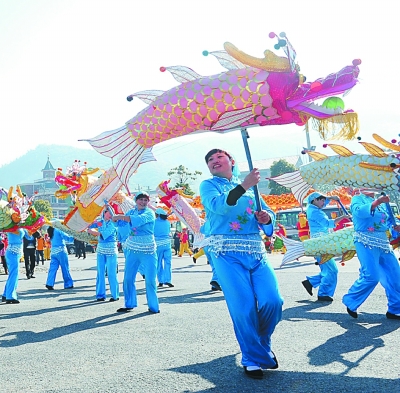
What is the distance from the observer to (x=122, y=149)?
5.16m

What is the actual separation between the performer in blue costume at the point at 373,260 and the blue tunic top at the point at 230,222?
2173 millimetres

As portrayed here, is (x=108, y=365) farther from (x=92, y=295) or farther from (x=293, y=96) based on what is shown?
(x=92, y=295)

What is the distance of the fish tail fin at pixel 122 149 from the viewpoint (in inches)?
201

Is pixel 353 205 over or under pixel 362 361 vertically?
over

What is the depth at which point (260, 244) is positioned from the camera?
146 inches

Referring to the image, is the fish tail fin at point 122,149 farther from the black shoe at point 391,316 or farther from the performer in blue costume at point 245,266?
the black shoe at point 391,316

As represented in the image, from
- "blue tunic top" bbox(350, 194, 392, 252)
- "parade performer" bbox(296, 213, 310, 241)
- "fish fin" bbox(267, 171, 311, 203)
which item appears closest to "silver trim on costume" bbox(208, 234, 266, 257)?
"blue tunic top" bbox(350, 194, 392, 252)

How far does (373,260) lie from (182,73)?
9.62 feet

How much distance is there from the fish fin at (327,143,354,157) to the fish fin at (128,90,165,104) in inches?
79.6

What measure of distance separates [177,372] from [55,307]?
461cm

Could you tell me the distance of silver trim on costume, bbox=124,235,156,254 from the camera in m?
6.79

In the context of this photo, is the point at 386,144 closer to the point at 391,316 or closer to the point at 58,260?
the point at 391,316

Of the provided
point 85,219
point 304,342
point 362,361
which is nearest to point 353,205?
point 304,342

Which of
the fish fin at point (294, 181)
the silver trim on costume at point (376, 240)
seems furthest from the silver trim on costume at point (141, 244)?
the silver trim on costume at point (376, 240)
